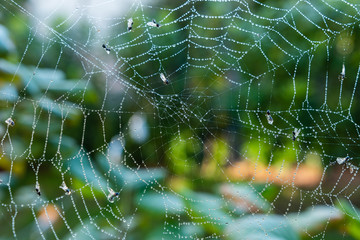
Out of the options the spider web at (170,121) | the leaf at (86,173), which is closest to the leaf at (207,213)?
the spider web at (170,121)

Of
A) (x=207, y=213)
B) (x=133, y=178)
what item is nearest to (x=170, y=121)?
(x=133, y=178)

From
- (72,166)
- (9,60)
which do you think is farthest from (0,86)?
(72,166)

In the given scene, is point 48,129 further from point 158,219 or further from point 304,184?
point 304,184

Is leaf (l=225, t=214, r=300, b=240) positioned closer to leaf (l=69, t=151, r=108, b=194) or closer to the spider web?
the spider web

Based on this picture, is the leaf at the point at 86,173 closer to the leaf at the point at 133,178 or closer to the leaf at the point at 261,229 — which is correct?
the leaf at the point at 133,178

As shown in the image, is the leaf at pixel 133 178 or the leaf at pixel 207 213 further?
the leaf at pixel 133 178

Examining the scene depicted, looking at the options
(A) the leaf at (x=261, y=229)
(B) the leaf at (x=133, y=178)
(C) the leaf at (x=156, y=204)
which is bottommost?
(A) the leaf at (x=261, y=229)

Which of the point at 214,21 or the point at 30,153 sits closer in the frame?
the point at 30,153

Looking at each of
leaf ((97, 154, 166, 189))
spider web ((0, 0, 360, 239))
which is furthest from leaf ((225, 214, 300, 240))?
leaf ((97, 154, 166, 189))
